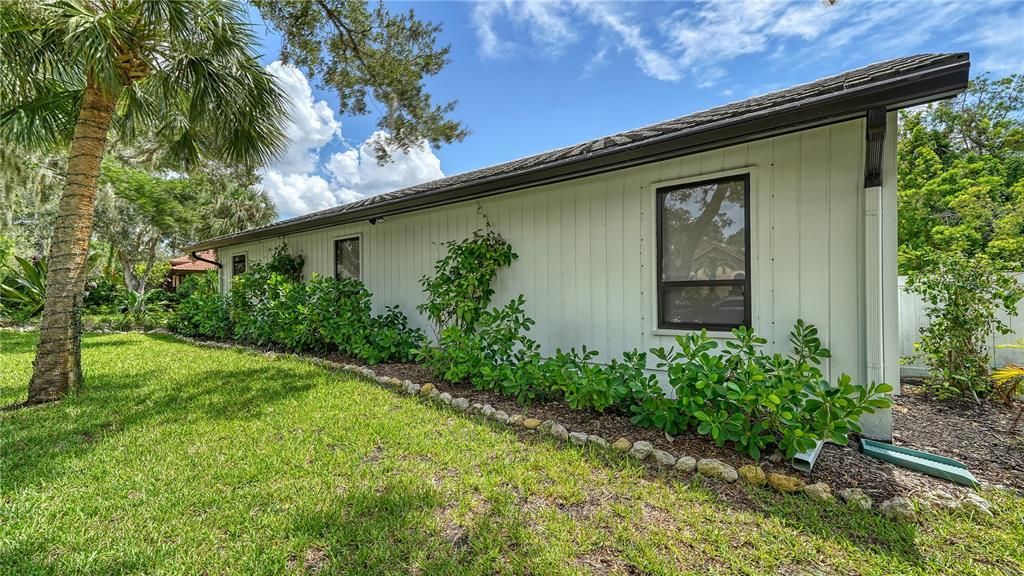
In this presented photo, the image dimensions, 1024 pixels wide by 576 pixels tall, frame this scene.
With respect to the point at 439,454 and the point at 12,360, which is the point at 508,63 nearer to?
the point at 439,454

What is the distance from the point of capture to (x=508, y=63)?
22.4ft

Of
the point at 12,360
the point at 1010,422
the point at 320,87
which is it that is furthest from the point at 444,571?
the point at 12,360

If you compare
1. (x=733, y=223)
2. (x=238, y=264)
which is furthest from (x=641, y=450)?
(x=238, y=264)

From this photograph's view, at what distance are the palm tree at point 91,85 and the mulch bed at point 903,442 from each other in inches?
165

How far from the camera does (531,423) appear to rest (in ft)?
11.4

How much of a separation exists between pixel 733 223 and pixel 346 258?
669cm

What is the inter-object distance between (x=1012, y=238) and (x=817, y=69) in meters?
12.6

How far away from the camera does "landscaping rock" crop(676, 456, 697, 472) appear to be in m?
2.70

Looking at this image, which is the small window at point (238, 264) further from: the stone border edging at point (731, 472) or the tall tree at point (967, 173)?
the tall tree at point (967, 173)

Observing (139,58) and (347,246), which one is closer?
(139,58)

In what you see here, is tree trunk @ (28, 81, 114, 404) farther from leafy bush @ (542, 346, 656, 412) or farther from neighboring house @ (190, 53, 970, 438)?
leafy bush @ (542, 346, 656, 412)

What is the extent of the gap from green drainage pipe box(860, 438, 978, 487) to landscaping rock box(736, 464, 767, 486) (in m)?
0.97

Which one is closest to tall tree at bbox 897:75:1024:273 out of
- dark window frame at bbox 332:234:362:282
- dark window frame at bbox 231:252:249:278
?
dark window frame at bbox 332:234:362:282

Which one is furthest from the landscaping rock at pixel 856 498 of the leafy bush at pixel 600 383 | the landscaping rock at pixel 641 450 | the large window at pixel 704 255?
the large window at pixel 704 255
